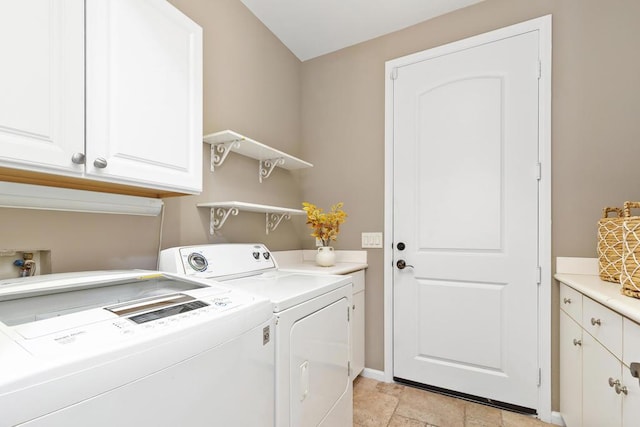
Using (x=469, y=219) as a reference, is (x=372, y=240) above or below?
below

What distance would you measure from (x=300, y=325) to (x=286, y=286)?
22 centimetres

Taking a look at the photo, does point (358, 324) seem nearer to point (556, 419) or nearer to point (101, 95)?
point (556, 419)

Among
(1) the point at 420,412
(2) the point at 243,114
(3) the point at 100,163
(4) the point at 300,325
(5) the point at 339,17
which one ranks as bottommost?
(1) the point at 420,412

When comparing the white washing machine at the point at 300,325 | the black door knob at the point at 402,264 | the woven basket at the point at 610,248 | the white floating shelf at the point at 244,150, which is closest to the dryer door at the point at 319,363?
the white washing machine at the point at 300,325

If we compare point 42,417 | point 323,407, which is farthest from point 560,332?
point 42,417

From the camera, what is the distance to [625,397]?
97 centimetres

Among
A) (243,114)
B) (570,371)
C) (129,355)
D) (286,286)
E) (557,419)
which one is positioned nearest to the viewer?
(129,355)

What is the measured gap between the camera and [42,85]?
0.80 metres

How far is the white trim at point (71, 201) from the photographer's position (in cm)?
95

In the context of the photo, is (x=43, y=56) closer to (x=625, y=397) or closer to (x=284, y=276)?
(x=284, y=276)

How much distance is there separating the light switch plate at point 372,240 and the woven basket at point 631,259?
1.37m

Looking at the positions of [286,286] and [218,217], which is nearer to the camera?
[286,286]

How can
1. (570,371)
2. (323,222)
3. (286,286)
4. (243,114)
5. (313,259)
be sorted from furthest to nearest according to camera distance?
(313,259) < (323,222) < (243,114) < (570,371) < (286,286)

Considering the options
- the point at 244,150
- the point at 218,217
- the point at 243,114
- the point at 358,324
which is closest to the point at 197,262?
the point at 218,217
